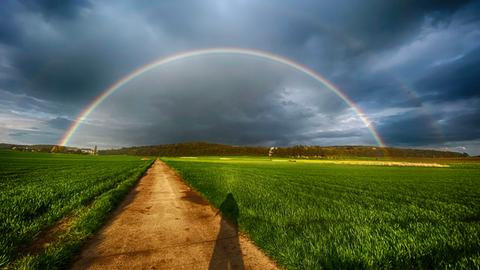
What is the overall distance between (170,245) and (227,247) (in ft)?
4.34

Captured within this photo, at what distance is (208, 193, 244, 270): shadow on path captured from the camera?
4.24 m

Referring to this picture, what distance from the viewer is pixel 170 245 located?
17.1 ft

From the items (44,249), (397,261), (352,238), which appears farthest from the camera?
(352,238)

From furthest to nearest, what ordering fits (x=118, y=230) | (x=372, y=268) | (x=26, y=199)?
(x=26, y=199), (x=118, y=230), (x=372, y=268)

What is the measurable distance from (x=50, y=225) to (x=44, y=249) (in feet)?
6.99

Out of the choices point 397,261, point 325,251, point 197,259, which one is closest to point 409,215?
point 397,261

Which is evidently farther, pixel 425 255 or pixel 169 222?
pixel 169 222

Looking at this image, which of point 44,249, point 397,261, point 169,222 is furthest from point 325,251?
point 44,249

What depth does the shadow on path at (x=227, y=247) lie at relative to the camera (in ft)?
13.9

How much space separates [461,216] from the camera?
828 cm

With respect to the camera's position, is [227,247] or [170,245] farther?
[170,245]

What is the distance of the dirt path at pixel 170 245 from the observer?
4.29 m

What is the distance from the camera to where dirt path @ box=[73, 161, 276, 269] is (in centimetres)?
429

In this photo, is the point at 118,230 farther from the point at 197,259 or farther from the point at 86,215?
the point at 197,259
